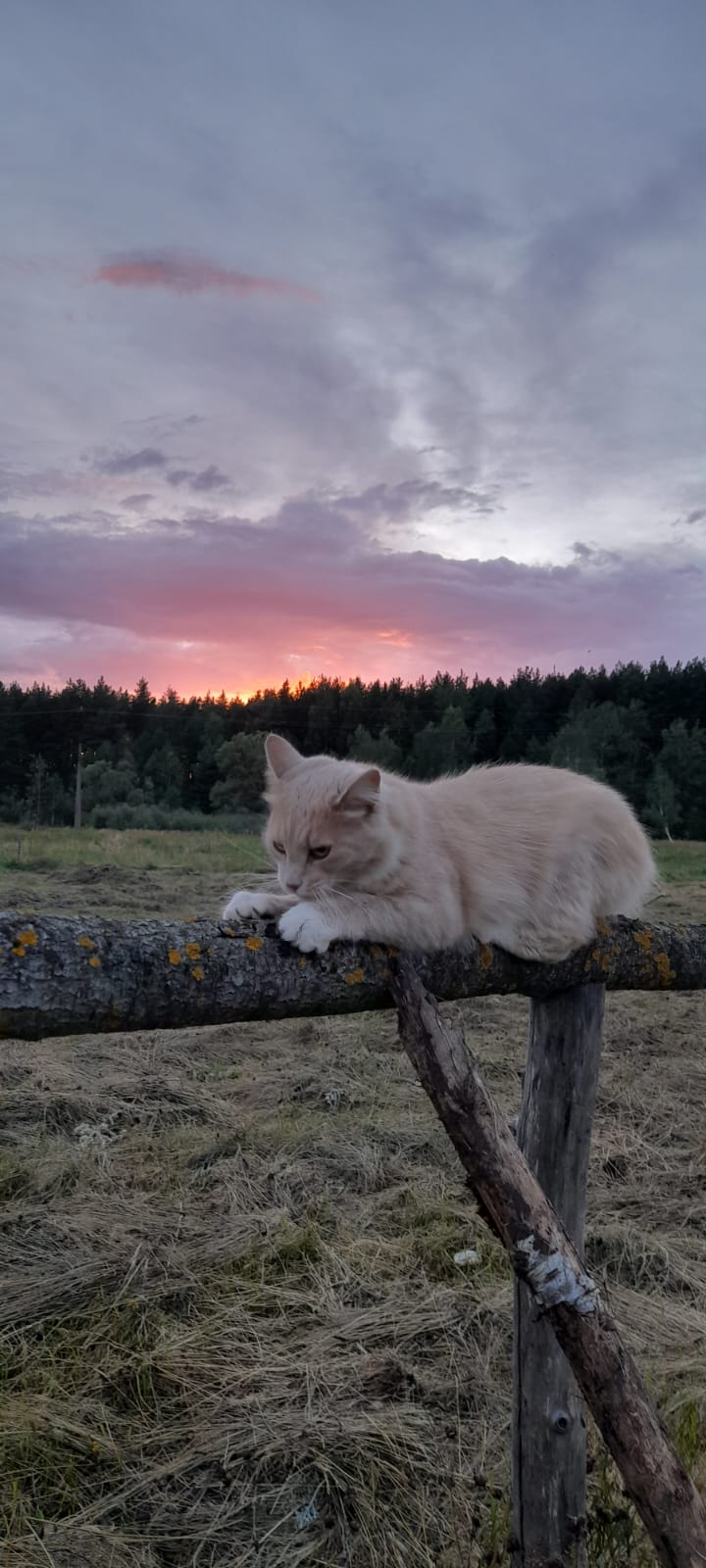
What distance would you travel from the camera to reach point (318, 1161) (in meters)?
5.02

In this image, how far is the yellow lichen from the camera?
2.68 meters

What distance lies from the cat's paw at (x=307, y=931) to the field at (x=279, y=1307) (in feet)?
5.42

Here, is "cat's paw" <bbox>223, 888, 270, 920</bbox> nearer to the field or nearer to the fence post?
the fence post

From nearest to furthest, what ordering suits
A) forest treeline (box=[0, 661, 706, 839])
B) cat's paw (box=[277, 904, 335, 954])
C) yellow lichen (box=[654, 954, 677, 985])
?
cat's paw (box=[277, 904, 335, 954]) < yellow lichen (box=[654, 954, 677, 985]) < forest treeline (box=[0, 661, 706, 839])

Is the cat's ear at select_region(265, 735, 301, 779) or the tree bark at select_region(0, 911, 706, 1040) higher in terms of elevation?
the cat's ear at select_region(265, 735, 301, 779)

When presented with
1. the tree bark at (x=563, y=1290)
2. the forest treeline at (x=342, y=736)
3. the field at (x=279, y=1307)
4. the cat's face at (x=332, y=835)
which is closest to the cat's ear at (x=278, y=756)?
the cat's face at (x=332, y=835)

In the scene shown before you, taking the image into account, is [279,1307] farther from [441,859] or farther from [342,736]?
[342,736]

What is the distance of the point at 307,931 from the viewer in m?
2.00

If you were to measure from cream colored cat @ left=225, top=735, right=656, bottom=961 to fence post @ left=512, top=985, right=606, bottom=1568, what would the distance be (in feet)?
1.05

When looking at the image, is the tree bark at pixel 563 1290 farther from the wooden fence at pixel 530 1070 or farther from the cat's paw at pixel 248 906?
the cat's paw at pixel 248 906

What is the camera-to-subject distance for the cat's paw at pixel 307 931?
198cm

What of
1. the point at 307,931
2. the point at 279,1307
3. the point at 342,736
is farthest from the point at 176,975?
the point at 342,736

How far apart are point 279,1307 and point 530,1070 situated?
187cm

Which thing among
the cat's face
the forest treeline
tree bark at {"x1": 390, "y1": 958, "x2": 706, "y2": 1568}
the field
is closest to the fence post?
the field
